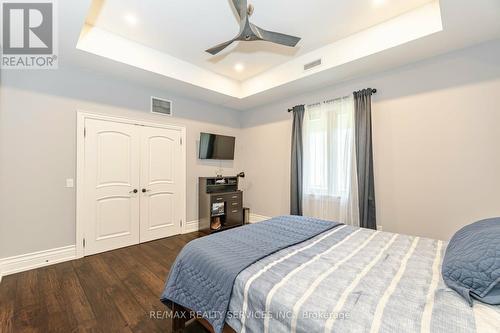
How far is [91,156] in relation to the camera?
10.4 feet

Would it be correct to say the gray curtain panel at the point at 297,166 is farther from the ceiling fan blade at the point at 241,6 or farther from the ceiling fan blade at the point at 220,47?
the ceiling fan blade at the point at 241,6

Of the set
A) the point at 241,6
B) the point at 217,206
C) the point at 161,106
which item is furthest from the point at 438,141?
the point at 161,106

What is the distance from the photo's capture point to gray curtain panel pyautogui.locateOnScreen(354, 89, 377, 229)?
10.2 feet

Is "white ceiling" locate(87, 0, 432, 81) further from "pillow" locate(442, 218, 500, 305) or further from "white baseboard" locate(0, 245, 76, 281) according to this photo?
"white baseboard" locate(0, 245, 76, 281)

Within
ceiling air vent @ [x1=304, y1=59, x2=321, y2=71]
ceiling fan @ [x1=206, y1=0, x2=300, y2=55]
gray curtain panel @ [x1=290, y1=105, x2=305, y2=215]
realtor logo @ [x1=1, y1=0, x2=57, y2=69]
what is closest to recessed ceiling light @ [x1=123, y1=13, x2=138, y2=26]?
realtor logo @ [x1=1, y1=0, x2=57, y2=69]

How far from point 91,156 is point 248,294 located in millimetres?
3171

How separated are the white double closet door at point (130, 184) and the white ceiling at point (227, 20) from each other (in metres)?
1.42

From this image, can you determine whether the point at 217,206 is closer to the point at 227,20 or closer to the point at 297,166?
the point at 297,166

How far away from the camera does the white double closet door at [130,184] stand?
10.5 ft

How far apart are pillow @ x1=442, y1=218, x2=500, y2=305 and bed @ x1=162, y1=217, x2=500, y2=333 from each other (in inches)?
1.7

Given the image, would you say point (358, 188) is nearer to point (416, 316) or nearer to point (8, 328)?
point (416, 316)

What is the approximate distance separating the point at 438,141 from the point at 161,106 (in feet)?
13.8

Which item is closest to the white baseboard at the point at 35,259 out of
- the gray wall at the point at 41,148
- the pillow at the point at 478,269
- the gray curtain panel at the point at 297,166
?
the gray wall at the point at 41,148

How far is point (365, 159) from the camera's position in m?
3.18
